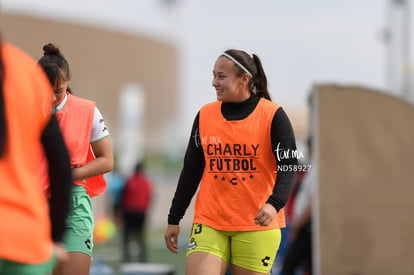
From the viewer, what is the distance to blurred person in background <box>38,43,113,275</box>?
4645mm

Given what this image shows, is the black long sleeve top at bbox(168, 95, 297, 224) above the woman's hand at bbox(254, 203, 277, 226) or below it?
above

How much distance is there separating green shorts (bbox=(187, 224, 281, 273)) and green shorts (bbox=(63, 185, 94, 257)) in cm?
64

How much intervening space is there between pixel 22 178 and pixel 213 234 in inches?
89.3

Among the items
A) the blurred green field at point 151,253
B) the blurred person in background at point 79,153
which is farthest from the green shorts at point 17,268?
the blurred green field at point 151,253

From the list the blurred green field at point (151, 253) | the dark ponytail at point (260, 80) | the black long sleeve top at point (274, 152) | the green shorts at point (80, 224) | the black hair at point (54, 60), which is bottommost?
the blurred green field at point (151, 253)

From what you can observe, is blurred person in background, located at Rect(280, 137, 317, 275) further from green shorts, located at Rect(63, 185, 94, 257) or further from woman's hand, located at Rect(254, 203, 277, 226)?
green shorts, located at Rect(63, 185, 94, 257)

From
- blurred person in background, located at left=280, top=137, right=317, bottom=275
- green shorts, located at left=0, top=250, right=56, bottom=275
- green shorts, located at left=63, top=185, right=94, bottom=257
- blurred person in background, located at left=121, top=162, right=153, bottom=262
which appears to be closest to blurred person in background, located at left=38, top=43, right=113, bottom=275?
green shorts, located at left=63, top=185, right=94, bottom=257

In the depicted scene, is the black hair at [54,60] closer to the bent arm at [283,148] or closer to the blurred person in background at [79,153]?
the blurred person in background at [79,153]

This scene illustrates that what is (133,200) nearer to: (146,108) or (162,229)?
(162,229)

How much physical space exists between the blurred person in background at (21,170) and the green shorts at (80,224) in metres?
1.73

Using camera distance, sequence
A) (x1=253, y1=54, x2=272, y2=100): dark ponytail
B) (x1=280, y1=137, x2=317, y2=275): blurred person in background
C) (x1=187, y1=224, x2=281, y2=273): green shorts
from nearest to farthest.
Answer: (x1=187, y1=224, x2=281, y2=273): green shorts
(x1=253, y1=54, x2=272, y2=100): dark ponytail
(x1=280, y1=137, x2=317, y2=275): blurred person in background

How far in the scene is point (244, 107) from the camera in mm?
5051

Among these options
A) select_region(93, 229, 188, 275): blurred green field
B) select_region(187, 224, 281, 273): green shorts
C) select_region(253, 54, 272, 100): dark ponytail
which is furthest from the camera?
select_region(93, 229, 188, 275): blurred green field

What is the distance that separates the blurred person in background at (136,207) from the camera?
1602 cm
